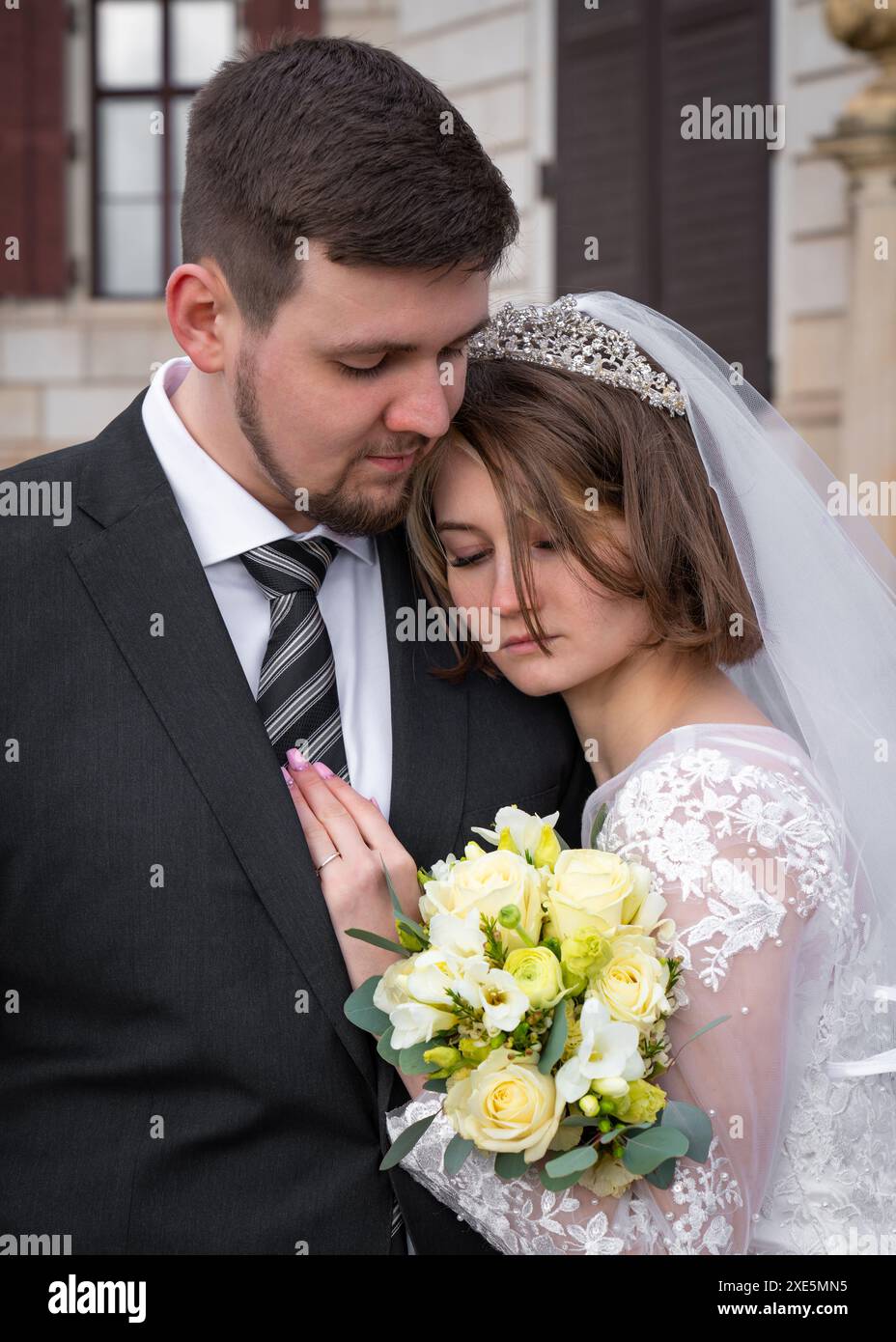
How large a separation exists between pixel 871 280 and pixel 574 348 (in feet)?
16.1

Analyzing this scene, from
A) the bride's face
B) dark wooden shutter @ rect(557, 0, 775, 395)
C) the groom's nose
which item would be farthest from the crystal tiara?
dark wooden shutter @ rect(557, 0, 775, 395)

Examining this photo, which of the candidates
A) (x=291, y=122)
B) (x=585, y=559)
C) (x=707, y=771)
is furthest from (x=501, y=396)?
(x=707, y=771)

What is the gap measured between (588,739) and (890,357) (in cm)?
495

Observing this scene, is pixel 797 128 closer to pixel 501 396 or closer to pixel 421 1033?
pixel 501 396

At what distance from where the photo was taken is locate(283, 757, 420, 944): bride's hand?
6.39ft

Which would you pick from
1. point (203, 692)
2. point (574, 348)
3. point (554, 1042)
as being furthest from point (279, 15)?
point (554, 1042)

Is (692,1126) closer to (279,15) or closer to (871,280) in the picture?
(871,280)

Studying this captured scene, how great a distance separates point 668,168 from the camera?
794 cm

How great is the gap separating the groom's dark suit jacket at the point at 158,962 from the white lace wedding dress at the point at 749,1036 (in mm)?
134

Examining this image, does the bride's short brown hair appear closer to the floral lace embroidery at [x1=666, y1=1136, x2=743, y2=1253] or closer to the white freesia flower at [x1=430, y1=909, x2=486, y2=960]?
the white freesia flower at [x1=430, y1=909, x2=486, y2=960]

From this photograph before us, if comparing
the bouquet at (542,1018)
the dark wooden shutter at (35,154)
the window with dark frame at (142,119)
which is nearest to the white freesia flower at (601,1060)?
the bouquet at (542,1018)

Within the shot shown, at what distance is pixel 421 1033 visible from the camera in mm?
1770

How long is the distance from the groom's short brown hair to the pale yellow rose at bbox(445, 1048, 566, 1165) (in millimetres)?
1030

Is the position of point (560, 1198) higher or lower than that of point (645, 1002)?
lower
